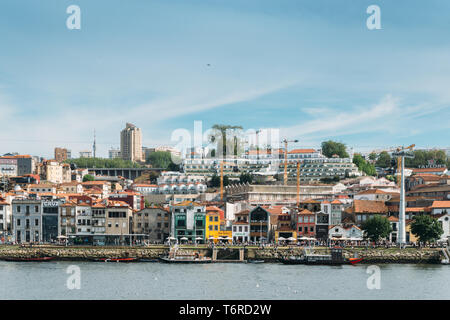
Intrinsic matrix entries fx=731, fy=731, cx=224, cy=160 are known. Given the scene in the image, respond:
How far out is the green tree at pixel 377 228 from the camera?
73.6 metres

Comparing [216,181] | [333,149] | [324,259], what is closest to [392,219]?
[324,259]

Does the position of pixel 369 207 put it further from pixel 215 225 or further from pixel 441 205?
pixel 215 225

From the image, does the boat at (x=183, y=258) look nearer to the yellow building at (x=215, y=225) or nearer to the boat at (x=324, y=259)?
the boat at (x=324, y=259)

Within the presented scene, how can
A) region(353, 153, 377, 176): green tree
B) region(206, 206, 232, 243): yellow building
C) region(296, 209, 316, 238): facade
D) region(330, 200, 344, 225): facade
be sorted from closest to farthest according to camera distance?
region(296, 209, 316, 238): facade, region(206, 206, 232, 243): yellow building, region(330, 200, 344, 225): facade, region(353, 153, 377, 176): green tree

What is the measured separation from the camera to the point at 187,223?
79.0 m

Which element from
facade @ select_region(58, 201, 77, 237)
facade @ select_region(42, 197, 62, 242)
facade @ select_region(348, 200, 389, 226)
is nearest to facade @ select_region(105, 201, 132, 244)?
Answer: facade @ select_region(58, 201, 77, 237)

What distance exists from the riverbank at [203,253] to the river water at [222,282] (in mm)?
3055

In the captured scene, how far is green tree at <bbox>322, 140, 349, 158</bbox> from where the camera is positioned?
163 metres

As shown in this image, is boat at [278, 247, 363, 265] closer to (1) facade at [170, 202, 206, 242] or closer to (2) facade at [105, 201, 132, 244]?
(1) facade at [170, 202, 206, 242]

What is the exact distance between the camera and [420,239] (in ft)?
241

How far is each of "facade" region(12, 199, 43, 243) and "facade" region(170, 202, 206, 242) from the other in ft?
49.1

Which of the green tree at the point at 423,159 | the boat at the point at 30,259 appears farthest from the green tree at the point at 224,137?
the boat at the point at 30,259

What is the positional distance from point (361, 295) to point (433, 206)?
41.6 m

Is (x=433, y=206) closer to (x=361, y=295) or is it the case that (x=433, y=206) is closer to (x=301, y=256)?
(x=301, y=256)
